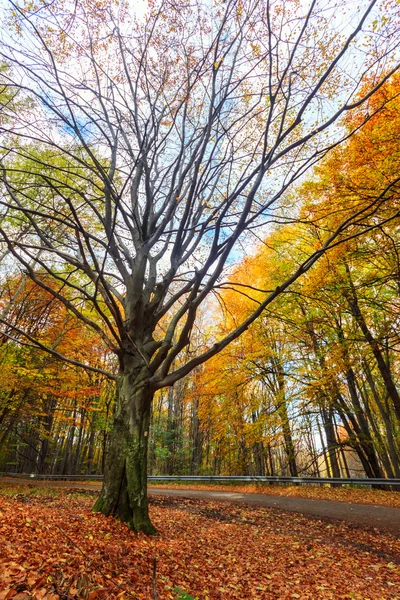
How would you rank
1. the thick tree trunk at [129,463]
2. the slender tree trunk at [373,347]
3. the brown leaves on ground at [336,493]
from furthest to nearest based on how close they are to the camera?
the slender tree trunk at [373,347] < the brown leaves on ground at [336,493] < the thick tree trunk at [129,463]

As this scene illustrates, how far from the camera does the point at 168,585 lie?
111 inches

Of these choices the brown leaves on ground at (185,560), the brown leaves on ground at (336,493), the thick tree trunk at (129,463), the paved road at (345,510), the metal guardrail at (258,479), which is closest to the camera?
the brown leaves on ground at (185,560)

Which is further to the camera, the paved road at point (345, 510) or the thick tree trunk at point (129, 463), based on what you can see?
the paved road at point (345, 510)

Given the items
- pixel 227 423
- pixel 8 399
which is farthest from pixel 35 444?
pixel 227 423

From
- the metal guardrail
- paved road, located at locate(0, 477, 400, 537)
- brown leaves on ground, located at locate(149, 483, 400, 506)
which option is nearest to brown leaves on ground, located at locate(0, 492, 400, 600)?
paved road, located at locate(0, 477, 400, 537)

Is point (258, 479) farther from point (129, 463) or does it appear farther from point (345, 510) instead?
point (129, 463)

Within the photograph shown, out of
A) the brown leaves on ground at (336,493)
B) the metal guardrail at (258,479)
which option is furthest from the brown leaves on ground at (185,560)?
the metal guardrail at (258,479)

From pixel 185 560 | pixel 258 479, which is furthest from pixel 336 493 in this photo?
pixel 185 560

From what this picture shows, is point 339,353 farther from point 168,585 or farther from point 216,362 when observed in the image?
point 168,585

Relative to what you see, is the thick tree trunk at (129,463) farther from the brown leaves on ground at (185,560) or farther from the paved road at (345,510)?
the paved road at (345,510)

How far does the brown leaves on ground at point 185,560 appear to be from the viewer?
2211mm

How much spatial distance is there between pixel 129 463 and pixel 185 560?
4.46 ft

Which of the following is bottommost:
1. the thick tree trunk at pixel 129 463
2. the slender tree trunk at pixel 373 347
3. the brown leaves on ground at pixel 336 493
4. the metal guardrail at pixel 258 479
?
the brown leaves on ground at pixel 336 493

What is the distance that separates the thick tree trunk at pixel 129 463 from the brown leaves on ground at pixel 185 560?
0.68 feet
